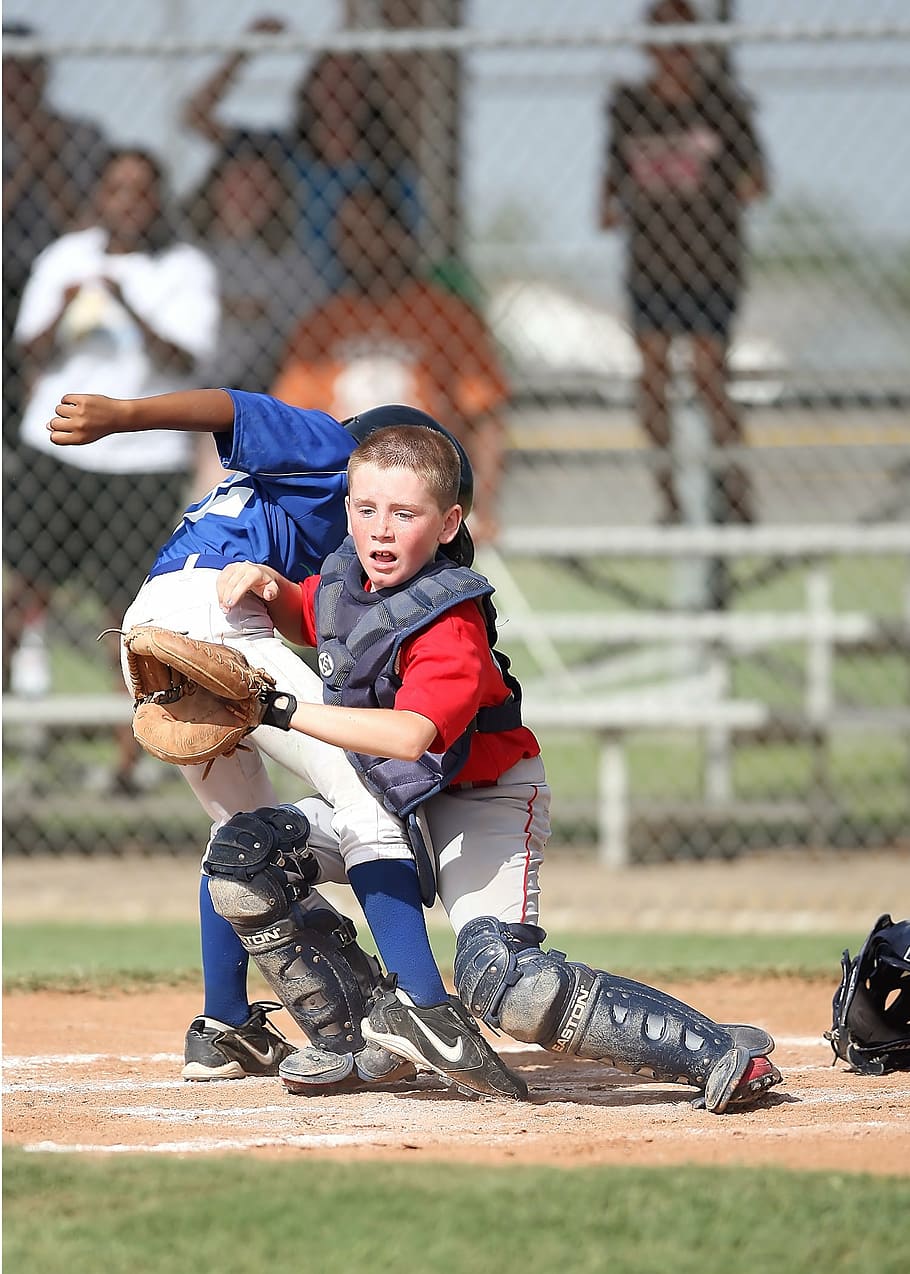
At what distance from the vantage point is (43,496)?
7.00 meters

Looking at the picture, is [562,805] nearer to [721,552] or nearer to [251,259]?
[721,552]

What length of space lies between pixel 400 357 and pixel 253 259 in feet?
2.42

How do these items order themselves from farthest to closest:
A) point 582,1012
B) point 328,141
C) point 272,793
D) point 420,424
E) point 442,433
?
point 328,141
point 272,793
point 420,424
point 442,433
point 582,1012

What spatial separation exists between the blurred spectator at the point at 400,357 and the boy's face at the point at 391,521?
363cm

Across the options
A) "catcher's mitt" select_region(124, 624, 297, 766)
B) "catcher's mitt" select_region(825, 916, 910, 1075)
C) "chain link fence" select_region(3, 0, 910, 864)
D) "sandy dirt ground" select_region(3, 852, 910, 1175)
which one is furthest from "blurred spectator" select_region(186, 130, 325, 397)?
"catcher's mitt" select_region(825, 916, 910, 1075)

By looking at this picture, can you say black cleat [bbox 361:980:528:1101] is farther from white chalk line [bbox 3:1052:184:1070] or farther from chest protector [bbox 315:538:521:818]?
white chalk line [bbox 3:1052:184:1070]

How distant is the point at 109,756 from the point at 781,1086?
7618 mm

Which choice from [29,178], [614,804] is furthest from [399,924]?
[29,178]

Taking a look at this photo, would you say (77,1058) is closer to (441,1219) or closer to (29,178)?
(441,1219)

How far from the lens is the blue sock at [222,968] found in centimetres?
368

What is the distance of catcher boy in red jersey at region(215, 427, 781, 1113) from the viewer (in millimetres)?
3145

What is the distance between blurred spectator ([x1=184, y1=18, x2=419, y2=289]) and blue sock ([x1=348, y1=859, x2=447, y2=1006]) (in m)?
4.14

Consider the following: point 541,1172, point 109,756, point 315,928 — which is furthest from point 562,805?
point 541,1172

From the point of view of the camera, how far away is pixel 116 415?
11.0ft
